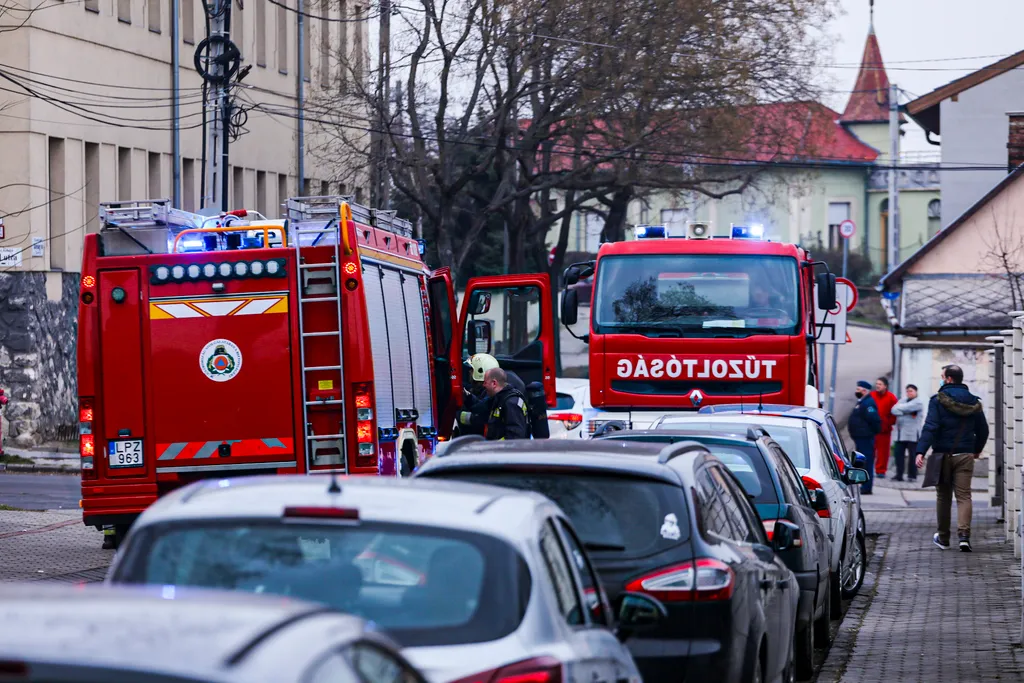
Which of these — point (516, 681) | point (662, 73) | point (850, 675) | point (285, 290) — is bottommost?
point (850, 675)

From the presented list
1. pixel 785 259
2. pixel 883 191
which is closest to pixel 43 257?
pixel 785 259

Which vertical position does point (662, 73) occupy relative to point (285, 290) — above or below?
above

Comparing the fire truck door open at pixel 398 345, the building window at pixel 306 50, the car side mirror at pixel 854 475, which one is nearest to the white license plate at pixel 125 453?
the fire truck door open at pixel 398 345

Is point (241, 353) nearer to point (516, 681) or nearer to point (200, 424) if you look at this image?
point (200, 424)

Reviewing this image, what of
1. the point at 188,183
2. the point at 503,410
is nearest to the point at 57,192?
the point at 188,183

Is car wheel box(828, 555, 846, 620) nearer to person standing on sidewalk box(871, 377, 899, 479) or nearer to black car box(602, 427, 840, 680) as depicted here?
black car box(602, 427, 840, 680)

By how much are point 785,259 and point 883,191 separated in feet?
280

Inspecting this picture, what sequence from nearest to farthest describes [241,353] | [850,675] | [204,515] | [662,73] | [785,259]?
[204,515] → [850,675] → [241,353] → [785,259] → [662,73]

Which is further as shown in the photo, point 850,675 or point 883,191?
point 883,191

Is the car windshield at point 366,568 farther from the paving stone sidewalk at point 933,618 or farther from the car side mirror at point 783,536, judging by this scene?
the paving stone sidewalk at point 933,618

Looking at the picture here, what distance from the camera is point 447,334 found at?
1823 centimetres

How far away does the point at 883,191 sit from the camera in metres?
100

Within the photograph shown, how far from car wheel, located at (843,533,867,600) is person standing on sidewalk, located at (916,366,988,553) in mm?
2551

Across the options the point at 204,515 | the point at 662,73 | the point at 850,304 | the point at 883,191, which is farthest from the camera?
the point at 883,191
